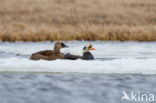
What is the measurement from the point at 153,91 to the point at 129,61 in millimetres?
2215

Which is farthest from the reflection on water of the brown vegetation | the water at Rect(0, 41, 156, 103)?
the brown vegetation

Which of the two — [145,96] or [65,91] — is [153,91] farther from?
[65,91]

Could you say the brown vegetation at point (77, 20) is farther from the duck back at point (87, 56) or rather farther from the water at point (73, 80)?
the duck back at point (87, 56)

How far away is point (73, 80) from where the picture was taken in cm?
823

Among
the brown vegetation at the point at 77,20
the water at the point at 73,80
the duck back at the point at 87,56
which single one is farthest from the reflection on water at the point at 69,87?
the brown vegetation at the point at 77,20

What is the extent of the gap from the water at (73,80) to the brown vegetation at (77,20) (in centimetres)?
508

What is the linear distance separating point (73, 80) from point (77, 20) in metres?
13.6

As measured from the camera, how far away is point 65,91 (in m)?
7.30

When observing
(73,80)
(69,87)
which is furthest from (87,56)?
(69,87)

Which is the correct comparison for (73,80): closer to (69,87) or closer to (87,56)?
(69,87)

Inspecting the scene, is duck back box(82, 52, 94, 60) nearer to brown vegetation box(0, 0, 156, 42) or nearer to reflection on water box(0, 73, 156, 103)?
reflection on water box(0, 73, 156, 103)

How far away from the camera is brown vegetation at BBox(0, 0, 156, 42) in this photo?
15.7m

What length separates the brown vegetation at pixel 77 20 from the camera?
51.4 ft

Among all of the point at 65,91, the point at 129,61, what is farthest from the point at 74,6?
the point at 65,91
